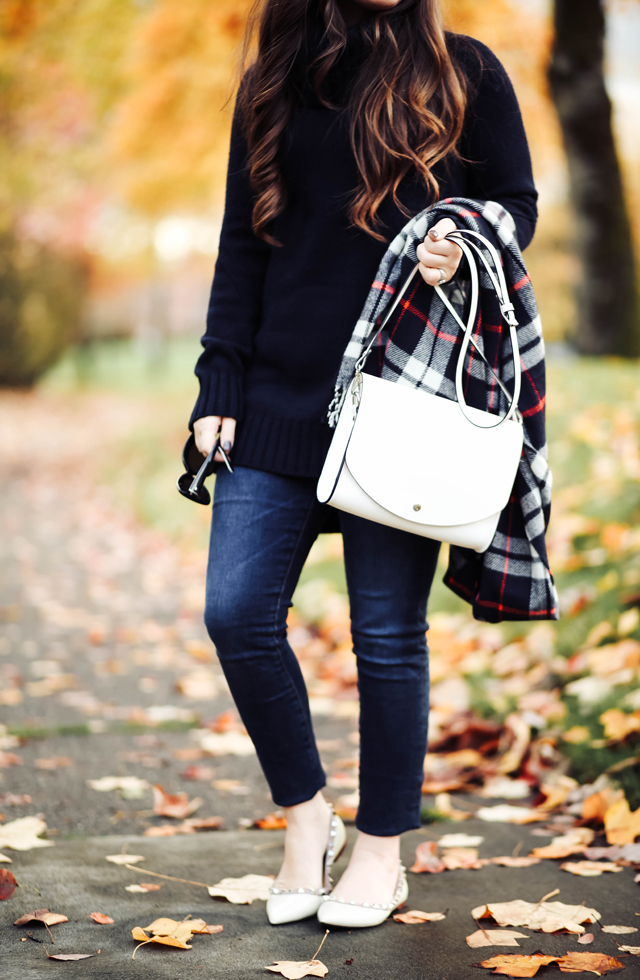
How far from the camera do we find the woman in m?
1.67

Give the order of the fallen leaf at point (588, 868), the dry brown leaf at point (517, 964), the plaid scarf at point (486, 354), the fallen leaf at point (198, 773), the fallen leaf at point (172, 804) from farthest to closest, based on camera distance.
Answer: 1. the fallen leaf at point (198, 773)
2. the fallen leaf at point (172, 804)
3. the fallen leaf at point (588, 868)
4. the plaid scarf at point (486, 354)
5. the dry brown leaf at point (517, 964)

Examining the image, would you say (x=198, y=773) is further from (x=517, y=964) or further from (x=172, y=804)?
(x=517, y=964)

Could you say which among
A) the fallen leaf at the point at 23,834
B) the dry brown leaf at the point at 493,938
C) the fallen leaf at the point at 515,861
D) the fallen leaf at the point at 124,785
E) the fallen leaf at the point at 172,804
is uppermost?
the dry brown leaf at the point at 493,938

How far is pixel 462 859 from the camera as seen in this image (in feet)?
6.60

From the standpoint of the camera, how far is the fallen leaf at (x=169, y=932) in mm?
1580

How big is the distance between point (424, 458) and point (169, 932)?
3.30ft

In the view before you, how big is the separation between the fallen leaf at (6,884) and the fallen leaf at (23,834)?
0.24 metres

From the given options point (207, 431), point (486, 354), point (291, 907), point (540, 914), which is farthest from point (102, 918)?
point (486, 354)

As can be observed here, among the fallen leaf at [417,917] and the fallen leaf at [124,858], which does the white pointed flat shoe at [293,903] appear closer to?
the fallen leaf at [417,917]

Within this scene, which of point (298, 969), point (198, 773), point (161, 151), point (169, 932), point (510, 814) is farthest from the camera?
point (161, 151)

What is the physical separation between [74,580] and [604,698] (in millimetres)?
3714

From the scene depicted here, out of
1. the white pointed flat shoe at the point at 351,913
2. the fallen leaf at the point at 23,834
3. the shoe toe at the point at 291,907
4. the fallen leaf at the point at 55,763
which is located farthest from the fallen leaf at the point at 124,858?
the fallen leaf at the point at 55,763

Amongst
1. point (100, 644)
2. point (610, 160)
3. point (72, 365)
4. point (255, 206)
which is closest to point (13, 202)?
point (72, 365)

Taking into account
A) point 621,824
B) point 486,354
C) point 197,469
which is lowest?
point 621,824
